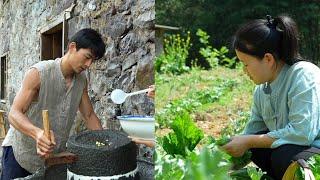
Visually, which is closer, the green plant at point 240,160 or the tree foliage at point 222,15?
the tree foliage at point 222,15

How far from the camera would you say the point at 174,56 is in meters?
0.67

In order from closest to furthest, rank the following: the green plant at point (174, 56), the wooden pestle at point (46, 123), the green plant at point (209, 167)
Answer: the green plant at point (209, 167) < the green plant at point (174, 56) < the wooden pestle at point (46, 123)

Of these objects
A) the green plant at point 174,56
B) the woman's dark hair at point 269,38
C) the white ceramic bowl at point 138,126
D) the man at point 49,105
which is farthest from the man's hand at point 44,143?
the woman's dark hair at point 269,38

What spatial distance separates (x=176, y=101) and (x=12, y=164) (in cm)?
35

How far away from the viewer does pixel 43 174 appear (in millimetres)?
789

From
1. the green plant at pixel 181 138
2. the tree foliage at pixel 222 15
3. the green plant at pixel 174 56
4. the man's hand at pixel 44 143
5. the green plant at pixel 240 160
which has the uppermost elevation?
the tree foliage at pixel 222 15

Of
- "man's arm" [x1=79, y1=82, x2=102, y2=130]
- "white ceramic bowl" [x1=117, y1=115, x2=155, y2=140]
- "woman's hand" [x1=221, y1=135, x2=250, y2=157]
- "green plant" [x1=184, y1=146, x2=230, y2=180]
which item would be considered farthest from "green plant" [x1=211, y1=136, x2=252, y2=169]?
"green plant" [x1=184, y1=146, x2=230, y2=180]

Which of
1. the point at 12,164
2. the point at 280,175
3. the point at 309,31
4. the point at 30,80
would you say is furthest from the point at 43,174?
the point at 309,31

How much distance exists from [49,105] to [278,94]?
410 millimetres

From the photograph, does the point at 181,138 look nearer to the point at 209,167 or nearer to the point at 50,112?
the point at 50,112

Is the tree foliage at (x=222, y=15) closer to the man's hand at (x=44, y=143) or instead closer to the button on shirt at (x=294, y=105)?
the button on shirt at (x=294, y=105)

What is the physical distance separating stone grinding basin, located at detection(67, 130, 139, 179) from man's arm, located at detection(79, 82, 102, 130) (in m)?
0.02

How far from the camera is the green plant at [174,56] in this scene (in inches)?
25.7

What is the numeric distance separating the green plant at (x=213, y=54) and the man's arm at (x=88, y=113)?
0.84ft
